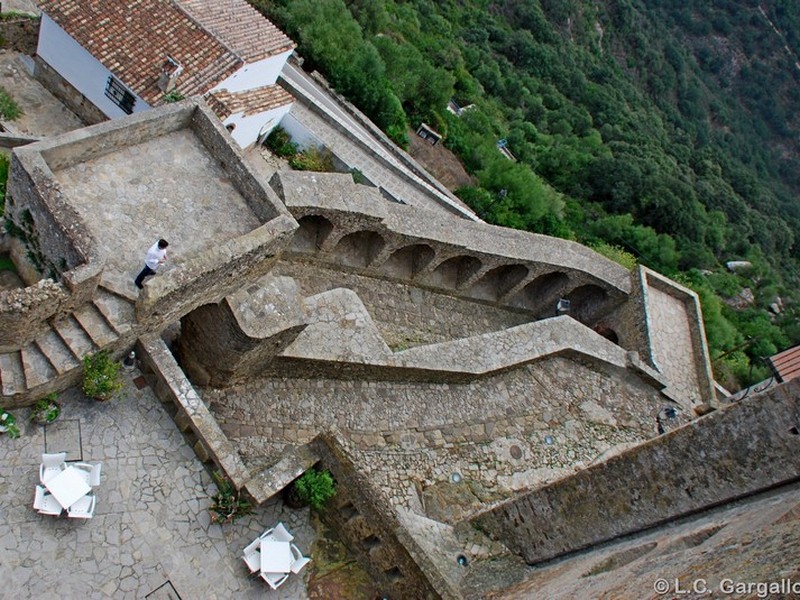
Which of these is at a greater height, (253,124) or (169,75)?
(169,75)

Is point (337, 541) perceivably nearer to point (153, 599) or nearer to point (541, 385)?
point (153, 599)

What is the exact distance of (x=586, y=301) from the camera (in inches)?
736

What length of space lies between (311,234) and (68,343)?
6996mm

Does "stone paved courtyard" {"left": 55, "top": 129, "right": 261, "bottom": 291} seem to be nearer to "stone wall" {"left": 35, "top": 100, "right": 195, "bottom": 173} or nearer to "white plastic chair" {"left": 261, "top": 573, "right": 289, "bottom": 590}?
"stone wall" {"left": 35, "top": 100, "right": 195, "bottom": 173}

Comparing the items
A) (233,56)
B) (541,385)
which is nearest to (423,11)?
(233,56)

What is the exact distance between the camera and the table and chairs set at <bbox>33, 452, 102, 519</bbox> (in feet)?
26.4

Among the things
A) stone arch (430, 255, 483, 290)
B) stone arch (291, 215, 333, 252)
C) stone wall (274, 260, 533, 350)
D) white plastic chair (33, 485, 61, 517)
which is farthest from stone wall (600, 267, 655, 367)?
white plastic chair (33, 485, 61, 517)

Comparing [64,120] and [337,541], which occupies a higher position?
[64,120]

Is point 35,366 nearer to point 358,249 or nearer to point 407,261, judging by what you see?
point 358,249

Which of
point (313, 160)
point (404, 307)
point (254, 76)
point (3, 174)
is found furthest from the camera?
point (313, 160)

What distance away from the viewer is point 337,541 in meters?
9.20

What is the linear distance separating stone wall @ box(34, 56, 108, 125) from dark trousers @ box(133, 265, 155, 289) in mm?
8922

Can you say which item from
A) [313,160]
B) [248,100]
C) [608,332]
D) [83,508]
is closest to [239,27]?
[248,100]

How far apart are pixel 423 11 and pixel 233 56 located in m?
33.2
